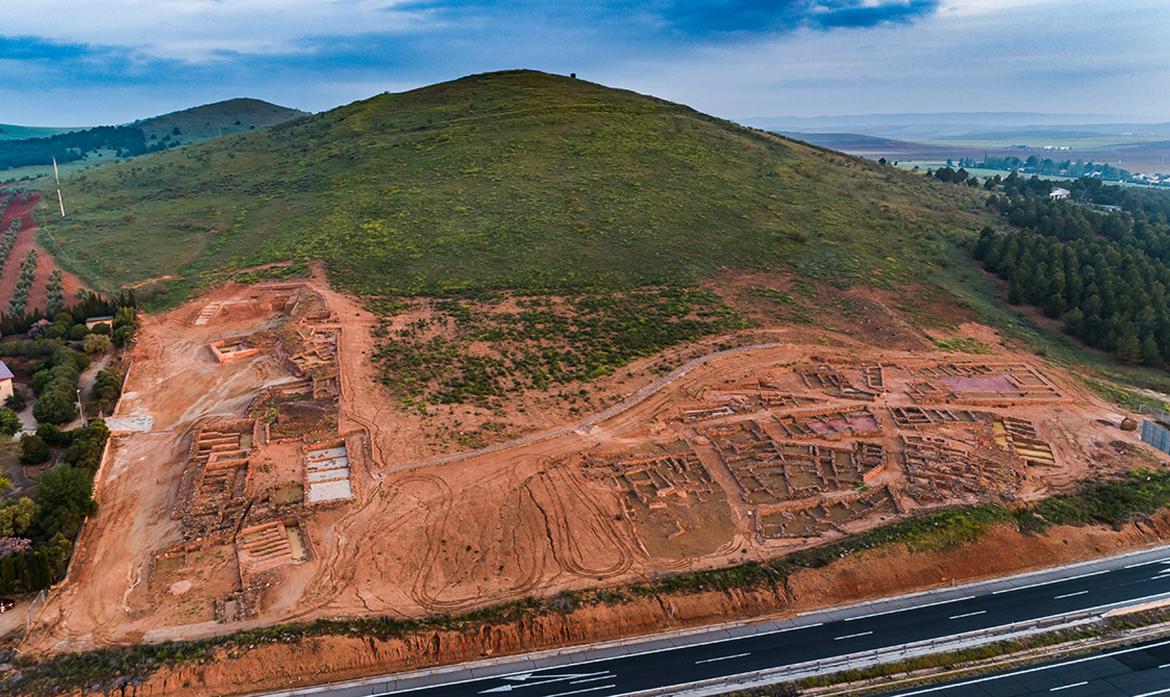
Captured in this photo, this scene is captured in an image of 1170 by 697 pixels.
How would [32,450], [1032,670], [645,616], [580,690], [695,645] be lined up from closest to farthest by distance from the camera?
[580,690], [1032,670], [695,645], [645,616], [32,450]

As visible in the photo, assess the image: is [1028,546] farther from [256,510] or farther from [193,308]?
[193,308]

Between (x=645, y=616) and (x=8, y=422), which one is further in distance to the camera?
(x=8, y=422)

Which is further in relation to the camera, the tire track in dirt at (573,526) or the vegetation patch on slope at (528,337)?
the vegetation patch on slope at (528,337)

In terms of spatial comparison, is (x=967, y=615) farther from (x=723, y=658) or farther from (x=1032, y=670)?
(x=723, y=658)

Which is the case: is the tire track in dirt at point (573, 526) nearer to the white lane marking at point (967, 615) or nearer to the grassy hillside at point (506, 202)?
the white lane marking at point (967, 615)

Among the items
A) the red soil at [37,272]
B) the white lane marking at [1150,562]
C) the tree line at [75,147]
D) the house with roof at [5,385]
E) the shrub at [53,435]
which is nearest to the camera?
the white lane marking at [1150,562]

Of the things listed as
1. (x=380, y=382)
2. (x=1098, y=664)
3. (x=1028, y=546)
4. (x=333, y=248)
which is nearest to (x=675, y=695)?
(x=1098, y=664)

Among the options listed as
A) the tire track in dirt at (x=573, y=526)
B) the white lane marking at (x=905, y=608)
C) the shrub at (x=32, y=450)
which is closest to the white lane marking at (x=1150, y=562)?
the white lane marking at (x=905, y=608)

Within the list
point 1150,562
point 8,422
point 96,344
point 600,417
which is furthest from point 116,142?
point 1150,562
